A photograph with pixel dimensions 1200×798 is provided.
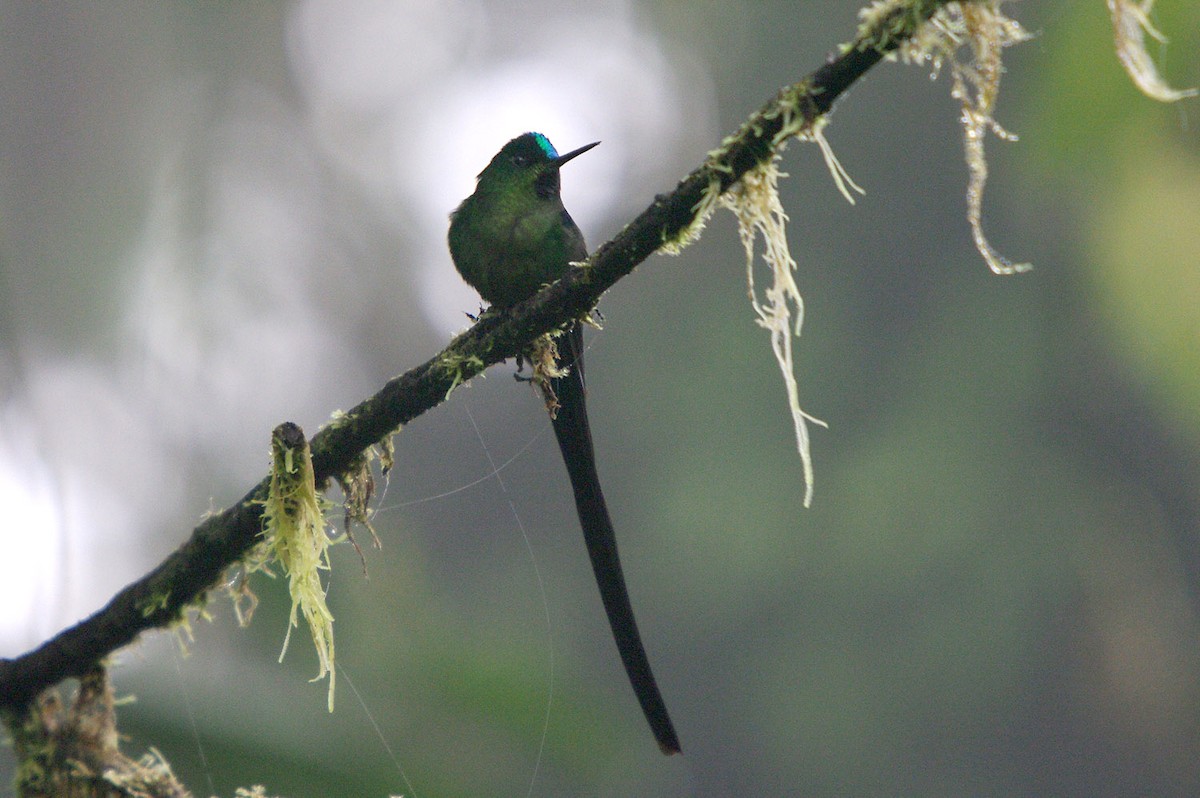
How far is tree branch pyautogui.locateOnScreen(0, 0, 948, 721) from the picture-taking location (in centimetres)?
119

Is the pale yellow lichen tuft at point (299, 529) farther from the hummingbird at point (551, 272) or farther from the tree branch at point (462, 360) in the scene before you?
the hummingbird at point (551, 272)

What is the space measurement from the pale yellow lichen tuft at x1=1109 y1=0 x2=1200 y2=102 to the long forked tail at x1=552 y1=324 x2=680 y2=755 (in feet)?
3.26

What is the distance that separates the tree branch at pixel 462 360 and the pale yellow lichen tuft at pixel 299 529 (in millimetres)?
37

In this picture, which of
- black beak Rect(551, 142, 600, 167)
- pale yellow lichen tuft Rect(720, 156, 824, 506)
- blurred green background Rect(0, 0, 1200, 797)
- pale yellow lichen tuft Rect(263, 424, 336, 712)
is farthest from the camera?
blurred green background Rect(0, 0, 1200, 797)

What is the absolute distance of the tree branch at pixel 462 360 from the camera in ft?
3.90

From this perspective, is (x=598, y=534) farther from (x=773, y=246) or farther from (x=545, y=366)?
(x=773, y=246)

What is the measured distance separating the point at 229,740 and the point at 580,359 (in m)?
1.17

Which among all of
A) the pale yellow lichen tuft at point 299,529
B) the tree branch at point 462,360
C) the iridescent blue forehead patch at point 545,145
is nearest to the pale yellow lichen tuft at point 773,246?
the tree branch at point 462,360

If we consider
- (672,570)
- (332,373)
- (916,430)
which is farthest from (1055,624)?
(332,373)

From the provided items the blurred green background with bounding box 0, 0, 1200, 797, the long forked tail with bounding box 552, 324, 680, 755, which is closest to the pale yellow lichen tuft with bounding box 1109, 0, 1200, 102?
the long forked tail with bounding box 552, 324, 680, 755

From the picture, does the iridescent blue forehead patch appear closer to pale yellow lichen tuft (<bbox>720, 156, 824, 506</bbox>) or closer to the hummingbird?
the hummingbird

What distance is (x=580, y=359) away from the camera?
6.98 ft

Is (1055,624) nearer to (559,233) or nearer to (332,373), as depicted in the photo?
(332,373)

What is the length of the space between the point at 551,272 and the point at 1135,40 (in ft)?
4.49
